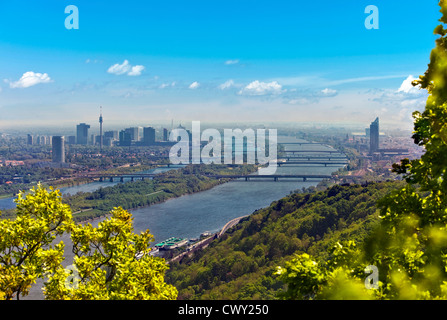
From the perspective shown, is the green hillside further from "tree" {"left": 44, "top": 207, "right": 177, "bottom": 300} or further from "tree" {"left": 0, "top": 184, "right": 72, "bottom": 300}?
"tree" {"left": 0, "top": 184, "right": 72, "bottom": 300}

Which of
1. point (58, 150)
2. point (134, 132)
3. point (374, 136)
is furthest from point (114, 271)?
point (134, 132)

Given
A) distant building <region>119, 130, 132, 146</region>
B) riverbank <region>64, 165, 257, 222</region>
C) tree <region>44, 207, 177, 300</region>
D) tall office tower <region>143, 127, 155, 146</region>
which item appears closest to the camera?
tree <region>44, 207, 177, 300</region>

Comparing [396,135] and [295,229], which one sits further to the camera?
[396,135]

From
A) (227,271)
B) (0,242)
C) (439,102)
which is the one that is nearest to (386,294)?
(439,102)

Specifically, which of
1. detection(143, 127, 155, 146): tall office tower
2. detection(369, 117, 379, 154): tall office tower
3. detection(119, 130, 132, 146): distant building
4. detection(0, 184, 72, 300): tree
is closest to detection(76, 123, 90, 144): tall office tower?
detection(119, 130, 132, 146): distant building

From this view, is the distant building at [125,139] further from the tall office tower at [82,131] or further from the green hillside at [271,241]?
the green hillside at [271,241]

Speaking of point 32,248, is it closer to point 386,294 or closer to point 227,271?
point 386,294
